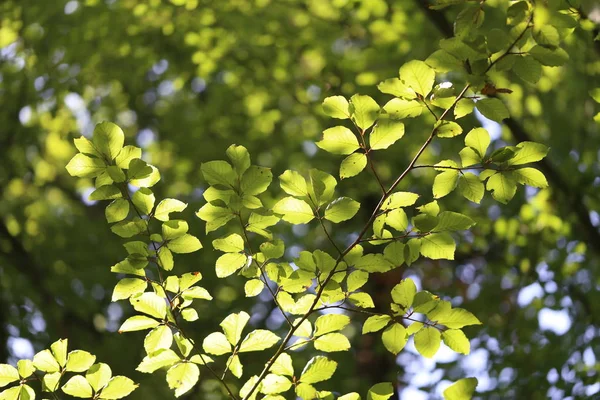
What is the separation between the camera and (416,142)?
13.1 feet

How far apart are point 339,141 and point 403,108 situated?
145 millimetres

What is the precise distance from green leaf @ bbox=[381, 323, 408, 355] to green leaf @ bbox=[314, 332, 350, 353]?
0.28 feet

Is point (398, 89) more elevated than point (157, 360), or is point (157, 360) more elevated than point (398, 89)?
point (398, 89)

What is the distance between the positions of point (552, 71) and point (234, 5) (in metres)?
2.23

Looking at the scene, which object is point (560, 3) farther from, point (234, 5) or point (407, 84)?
point (234, 5)

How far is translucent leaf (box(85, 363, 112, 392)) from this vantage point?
1.29 metres

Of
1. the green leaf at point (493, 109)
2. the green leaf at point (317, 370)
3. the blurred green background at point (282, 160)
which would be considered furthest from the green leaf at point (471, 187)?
the blurred green background at point (282, 160)

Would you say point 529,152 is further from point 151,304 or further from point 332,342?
point 151,304

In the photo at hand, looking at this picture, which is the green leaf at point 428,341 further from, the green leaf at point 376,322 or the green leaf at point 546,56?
the green leaf at point 546,56

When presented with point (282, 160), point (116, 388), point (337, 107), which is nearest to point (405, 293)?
point (337, 107)

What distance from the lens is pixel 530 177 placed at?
4.10ft

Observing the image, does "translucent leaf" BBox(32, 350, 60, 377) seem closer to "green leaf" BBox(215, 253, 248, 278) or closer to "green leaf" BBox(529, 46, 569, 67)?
"green leaf" BBox(215, 253, 248, 278)

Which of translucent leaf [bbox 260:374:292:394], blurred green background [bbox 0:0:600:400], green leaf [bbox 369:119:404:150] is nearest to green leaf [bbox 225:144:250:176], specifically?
green leaf [bbox 369:119:404:150]

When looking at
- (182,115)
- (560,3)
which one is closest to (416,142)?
(182,115)
